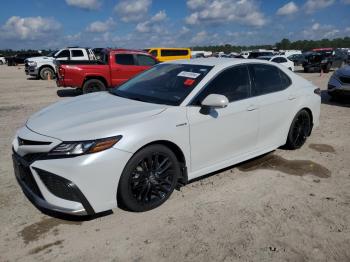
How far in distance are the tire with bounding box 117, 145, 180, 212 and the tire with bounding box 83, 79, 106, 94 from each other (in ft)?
29.3

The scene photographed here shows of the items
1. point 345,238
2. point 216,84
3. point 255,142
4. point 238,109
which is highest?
point 216,84

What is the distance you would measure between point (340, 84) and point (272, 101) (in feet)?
20.0

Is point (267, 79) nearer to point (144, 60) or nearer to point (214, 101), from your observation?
point (214, 101)

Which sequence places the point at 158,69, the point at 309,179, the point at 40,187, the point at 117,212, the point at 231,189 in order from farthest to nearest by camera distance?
the point at 158,69
the point at 309,179
the point at 231,189
the point at 117,212
the point at 40,187

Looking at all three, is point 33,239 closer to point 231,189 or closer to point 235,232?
point 235,232

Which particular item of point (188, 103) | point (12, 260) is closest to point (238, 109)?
point (188, 103)

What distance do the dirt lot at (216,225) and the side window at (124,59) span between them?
8.35 meters

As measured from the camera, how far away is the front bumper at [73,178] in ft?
9.87

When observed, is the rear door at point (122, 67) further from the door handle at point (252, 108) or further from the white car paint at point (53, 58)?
the door handle at point (252, 108)

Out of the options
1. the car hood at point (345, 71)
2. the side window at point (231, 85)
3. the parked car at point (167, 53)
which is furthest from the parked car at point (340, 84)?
the parked car at point (167, 53)

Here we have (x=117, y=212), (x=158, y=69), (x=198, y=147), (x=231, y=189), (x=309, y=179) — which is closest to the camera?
(x=117, y=212)

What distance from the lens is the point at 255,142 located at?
183 inches

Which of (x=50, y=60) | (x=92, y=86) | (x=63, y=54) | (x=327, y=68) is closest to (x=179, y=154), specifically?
(x=92, y=86)

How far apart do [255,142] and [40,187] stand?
9.35 ft
